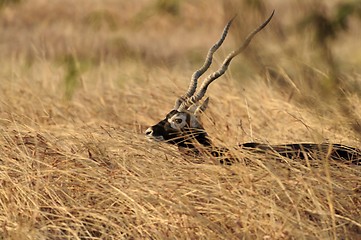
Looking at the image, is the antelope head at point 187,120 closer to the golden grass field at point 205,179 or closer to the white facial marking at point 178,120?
the white facial marking at point 178,120

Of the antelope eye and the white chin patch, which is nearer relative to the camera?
the white chin patch

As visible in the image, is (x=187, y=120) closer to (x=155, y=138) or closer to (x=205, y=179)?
(x=155, y=138)

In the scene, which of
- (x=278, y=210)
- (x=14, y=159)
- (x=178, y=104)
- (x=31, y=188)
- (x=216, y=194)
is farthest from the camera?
(x=178, y=104)

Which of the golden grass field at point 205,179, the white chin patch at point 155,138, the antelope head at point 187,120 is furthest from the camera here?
the antelope head at point 187,120

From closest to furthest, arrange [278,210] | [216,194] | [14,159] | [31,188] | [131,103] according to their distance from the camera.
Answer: [278,210] < [216,194] < [31,188] < [14,159] < [131,103]

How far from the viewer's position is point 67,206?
3.87 metres

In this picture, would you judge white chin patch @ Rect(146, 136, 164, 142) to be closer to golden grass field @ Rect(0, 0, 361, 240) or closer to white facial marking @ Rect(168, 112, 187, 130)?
white facial marking @ Rect(168, 112, 187, 130)

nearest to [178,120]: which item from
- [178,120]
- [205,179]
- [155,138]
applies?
[178,120]

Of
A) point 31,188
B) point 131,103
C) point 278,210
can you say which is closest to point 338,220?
point 278,210

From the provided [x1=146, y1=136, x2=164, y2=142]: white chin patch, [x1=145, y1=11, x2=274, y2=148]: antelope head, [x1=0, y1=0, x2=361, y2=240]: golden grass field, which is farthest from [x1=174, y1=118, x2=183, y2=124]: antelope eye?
[x1=0, y1=0, x2=361, y2=240]: golden grass field

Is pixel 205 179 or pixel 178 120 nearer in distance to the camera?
pixel 205 179

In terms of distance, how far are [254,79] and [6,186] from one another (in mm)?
3950

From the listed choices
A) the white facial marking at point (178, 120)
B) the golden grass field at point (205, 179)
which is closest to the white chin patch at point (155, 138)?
the white facial marking at point (178, 120)

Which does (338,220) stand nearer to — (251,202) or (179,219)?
(251,202)
